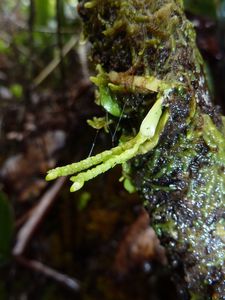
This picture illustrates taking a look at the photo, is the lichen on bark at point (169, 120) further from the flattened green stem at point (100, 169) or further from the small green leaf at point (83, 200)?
the small green leaf at point (83, 200)

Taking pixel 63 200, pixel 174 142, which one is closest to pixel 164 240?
pixel 174 142

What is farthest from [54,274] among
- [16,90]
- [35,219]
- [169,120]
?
[169,120]

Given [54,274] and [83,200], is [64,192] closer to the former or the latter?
[83,200]

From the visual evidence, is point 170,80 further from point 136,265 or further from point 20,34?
point 20,34

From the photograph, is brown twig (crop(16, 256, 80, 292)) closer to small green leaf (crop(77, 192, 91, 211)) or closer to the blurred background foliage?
the blurred background foliage

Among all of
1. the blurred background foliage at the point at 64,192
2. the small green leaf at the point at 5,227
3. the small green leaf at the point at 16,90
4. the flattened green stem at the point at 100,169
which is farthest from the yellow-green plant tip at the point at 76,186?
the small green leaf at the point at 16,90

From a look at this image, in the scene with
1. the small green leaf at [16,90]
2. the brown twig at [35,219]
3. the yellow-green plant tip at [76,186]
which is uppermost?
the yellow-green plant tip at [76,186]
